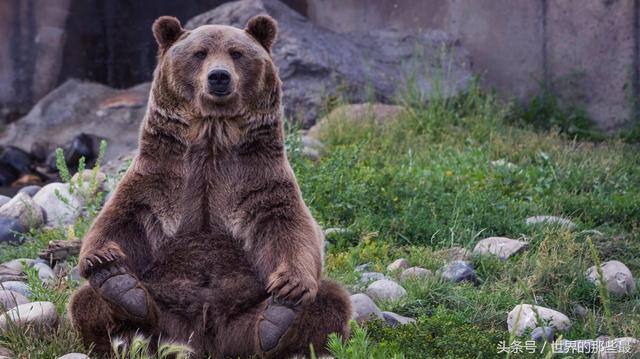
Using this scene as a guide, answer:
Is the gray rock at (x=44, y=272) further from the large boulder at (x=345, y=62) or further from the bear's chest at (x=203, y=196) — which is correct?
the large boulder at (x=345, y=62)

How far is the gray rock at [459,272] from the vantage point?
5.72m

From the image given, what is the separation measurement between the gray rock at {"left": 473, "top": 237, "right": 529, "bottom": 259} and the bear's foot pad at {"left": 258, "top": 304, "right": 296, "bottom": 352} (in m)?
2.41

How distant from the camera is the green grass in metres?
4.58

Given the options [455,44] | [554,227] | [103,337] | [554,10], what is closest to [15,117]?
[455,44]

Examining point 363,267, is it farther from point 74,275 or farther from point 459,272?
point 74,275

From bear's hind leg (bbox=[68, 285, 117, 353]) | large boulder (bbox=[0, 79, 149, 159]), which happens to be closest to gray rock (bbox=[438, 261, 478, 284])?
bear's hind leg (bbox=[68, 285, 117, 353])

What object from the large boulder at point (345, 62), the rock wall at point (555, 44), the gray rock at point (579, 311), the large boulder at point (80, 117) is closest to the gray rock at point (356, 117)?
the large boulder at point (345, 62)

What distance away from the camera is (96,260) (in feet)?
12.9

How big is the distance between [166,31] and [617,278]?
2.93 m

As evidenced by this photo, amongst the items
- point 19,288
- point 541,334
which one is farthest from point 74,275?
point 541,334

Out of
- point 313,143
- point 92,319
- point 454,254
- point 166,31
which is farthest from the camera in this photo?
point 313,143

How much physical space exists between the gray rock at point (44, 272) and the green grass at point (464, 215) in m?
0.33

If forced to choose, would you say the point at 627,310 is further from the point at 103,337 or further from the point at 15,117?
the point at 15,117

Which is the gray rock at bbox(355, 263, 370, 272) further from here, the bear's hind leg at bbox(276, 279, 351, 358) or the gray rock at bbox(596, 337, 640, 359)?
the gray rock at bbox(596, 337, 640, 359)
